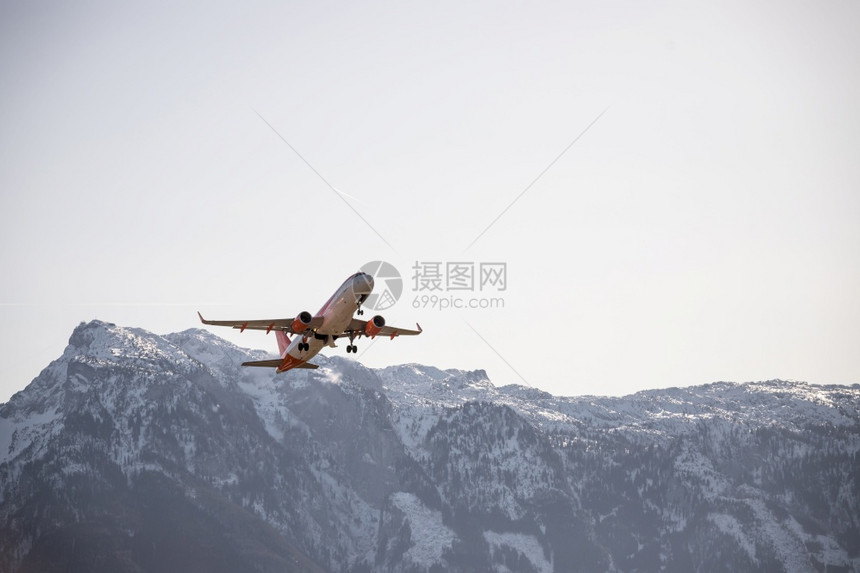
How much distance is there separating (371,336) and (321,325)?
883 centimetres

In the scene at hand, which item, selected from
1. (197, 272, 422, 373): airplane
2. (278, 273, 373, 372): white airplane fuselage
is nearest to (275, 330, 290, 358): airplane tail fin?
(197, 272, 422, 373): airplane

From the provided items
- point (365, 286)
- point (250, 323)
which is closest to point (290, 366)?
point (250, 323)

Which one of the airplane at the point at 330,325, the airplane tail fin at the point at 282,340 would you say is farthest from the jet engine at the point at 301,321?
the airplane tail fin at the point at 282,340

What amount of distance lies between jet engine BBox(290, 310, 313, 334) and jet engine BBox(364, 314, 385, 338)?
9.61 metres

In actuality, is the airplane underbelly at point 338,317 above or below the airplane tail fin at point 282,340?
below

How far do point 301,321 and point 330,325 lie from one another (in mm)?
4426

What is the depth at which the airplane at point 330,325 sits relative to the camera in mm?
150000

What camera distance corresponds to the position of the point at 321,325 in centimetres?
15675

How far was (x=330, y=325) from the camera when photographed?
15588cm

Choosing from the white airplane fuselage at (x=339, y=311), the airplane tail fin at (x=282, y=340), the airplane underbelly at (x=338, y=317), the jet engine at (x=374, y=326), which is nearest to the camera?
the white airplane fuselage at (x=339, y=311)

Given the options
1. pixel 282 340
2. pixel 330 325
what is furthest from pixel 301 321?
pixel 282 340

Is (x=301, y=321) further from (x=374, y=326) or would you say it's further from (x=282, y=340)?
(x=282, y=340)

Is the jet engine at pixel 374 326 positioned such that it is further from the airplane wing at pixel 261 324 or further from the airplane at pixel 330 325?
the airplane wing at pixel 261 324

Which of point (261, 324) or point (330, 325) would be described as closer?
point (330, 325)
